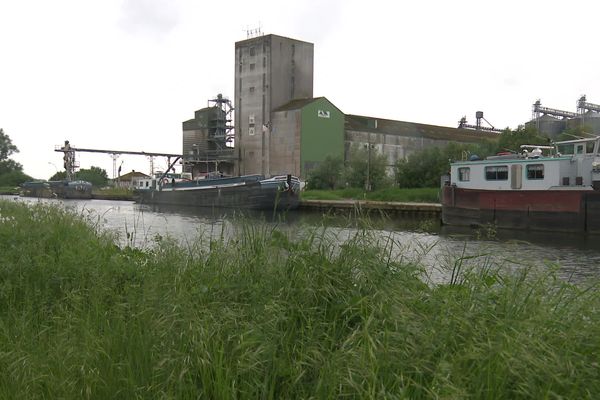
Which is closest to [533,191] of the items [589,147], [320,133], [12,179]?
[589,147]

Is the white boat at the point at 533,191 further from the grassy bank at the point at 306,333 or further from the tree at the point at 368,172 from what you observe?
the tree at the point at 368,172

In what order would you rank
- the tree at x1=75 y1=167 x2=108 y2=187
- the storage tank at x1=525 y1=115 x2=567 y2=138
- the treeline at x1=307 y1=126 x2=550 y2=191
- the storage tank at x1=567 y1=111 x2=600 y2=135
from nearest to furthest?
the treeline at x1=307 y1=126 x2=550 y2=191, the storage tank at x1=567 y1=111 x2=600 y2=135, the storage tank at x1=525 y1=115 x2=567 y2=138, the tree at x1=75 y1=167 x2=108 y2=187

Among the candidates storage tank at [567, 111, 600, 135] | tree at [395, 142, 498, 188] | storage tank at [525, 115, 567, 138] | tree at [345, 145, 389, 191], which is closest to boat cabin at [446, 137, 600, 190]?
tree at [395, 142, 498, 188]

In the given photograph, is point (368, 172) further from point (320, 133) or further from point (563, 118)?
point (563, 118)

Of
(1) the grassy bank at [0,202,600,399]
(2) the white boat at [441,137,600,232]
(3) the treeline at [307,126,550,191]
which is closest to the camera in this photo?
(1) the grassy bank at [0,202,600,399]

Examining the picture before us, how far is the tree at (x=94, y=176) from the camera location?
10012 cm

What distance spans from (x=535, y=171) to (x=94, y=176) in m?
93.0

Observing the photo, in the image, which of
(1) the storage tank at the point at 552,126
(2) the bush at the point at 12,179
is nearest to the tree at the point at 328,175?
(1) the storage tank at the point at 552,126

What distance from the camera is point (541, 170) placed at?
24.8 meters

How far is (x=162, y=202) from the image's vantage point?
54344 millimetres

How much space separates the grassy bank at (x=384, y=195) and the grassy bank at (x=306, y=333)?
110ft

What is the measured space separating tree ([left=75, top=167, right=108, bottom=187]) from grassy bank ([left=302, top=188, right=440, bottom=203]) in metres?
63.0

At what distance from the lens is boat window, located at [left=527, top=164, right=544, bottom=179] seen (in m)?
24.8

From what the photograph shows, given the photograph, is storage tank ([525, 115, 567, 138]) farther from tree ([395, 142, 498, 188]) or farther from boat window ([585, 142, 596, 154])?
boat window ([585, 142, 596, 154])
